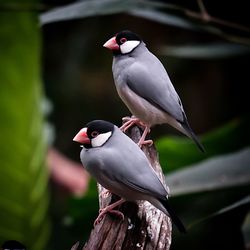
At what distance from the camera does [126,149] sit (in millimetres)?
1918

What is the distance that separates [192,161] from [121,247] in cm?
116

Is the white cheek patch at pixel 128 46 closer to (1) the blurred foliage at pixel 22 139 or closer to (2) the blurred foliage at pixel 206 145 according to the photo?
(2) the blurred foliage at pixel 206 145

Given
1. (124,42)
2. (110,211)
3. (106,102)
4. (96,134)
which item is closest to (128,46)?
(124,42)

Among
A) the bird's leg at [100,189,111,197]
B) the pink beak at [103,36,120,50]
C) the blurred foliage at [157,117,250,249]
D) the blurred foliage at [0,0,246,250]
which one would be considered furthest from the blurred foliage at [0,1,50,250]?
the pink beak at [103,36,120,50]

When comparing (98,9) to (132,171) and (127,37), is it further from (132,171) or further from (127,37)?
(132,171)

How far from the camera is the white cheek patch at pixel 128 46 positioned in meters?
2.05

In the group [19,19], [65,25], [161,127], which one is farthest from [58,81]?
[19,19]

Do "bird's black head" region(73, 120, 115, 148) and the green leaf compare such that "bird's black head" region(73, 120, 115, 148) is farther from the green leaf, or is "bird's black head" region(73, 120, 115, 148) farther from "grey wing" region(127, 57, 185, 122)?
the green leaf

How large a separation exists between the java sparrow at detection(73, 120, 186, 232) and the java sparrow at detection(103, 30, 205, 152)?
0.09 meters

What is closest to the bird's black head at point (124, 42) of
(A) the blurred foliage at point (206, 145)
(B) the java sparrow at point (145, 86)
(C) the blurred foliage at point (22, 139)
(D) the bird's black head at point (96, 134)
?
(B) the java sparrow at point (145, 86)

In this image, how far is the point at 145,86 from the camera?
78.9 inches

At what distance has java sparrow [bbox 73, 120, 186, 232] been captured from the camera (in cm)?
188

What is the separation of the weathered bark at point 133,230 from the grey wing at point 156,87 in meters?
0.27

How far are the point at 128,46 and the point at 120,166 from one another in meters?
0.32
